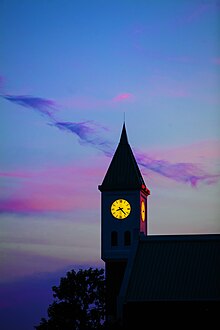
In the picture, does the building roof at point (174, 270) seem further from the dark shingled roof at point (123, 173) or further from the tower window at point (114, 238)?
the dark shingled roof at point (123, 173)

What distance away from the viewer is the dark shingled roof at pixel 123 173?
3428 inches

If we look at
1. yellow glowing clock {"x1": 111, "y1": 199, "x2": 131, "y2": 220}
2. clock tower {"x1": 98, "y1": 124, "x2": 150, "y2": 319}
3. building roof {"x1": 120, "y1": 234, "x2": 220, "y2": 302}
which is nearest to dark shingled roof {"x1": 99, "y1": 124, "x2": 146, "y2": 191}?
clock tower {"x1": 98, "y1": 124, "x2": 150, "y2": 319}

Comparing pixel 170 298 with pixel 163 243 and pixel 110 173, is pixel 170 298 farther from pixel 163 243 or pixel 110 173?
pixel 110 173

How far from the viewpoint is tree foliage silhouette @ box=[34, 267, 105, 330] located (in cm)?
7281

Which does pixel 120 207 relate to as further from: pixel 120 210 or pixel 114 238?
pixel 114 238

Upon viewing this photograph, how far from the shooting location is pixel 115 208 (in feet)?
287

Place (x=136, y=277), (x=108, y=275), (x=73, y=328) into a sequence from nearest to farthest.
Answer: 1. (x=73, y=328)
2. (x=136, y=277)
3. (x=108, y=275)

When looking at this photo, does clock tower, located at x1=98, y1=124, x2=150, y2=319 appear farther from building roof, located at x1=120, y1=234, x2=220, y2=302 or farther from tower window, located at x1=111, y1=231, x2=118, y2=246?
building roof, located at x1=120, y1=234, x2=220, y2=302

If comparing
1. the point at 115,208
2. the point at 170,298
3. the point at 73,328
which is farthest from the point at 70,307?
the point at 115,208

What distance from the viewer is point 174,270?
76.8 m

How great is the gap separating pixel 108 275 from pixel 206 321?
532 inches

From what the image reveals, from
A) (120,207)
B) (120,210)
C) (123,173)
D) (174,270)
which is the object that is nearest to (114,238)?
(120,210)

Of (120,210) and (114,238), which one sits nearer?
(114,238)

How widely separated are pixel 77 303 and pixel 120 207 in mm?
14493
